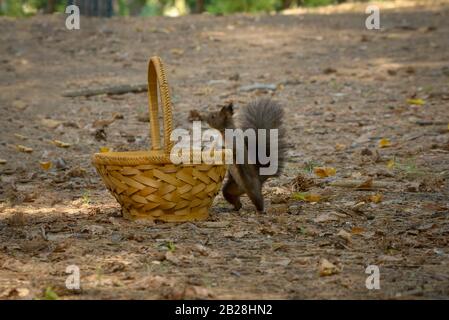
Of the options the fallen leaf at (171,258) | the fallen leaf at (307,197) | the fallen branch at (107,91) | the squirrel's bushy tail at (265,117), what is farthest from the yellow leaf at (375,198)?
the fallen branch at (107,91)

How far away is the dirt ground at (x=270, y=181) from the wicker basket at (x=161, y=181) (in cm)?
12

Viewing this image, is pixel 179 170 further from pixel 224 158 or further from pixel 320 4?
pixel 320 4

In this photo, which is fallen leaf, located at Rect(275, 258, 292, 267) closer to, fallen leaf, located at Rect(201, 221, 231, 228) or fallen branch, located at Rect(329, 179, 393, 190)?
fallen leaf, located at Rect(201, 221, 231, 228)

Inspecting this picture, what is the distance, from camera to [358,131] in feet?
25.8

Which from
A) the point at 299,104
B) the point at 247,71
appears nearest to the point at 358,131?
the point at 299,104

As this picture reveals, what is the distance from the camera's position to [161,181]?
4.58 metres

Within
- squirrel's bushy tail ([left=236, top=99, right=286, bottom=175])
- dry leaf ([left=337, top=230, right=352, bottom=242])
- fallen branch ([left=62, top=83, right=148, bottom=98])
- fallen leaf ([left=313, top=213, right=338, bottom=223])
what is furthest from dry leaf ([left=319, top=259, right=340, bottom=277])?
fallen branch ([left=62, top=83, right=148, bottom=98])

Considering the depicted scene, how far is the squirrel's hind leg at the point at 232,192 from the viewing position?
521cm

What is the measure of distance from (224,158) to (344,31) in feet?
26.4

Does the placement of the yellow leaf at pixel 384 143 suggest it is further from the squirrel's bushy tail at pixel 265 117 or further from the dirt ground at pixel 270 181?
the squirrel's bushy tail at pixel 265 117

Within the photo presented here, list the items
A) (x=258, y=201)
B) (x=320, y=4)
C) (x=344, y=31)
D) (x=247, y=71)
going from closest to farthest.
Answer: (x=258, y=201) < (x=247, y=71) < (x=344, y=31) < (x=320, y=4)

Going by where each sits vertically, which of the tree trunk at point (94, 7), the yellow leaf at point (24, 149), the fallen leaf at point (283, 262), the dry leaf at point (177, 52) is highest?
the tree trunk at point (94, 7)

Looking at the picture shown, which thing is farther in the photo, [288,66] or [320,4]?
[320,4]
